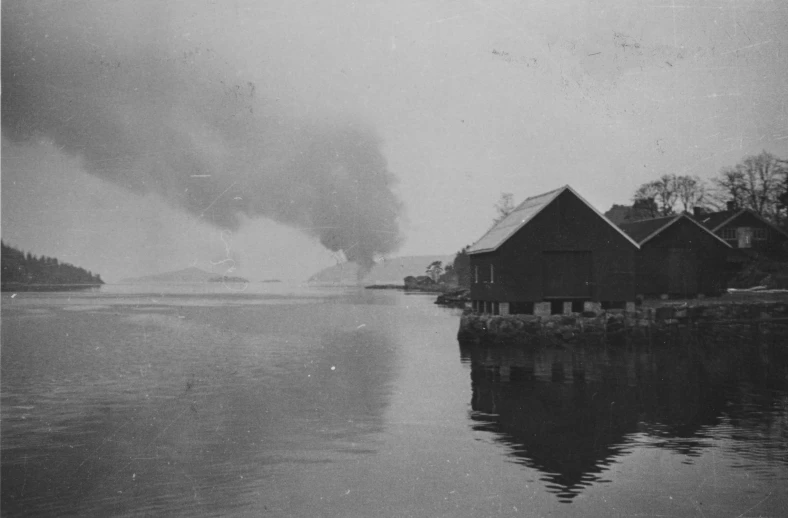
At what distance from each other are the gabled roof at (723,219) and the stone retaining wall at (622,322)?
13.9 feet

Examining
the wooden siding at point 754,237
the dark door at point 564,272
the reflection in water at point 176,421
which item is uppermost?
the wooden siding at point 754,237

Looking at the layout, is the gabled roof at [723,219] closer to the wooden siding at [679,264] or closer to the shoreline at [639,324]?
the wooden siding at [679,264]

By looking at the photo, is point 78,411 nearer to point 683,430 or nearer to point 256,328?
point 683,430

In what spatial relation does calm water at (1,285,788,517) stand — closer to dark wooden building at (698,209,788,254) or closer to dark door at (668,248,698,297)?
dark wooden building at (698,209,788,254)

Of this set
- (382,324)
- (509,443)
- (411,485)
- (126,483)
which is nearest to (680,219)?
(382,324)

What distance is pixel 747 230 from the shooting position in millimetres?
30797

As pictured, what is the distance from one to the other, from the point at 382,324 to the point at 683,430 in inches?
1343

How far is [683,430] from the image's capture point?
1178 centimetres

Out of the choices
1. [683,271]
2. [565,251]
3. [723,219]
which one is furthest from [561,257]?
[723,219]

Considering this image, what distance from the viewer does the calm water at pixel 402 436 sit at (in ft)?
28.1

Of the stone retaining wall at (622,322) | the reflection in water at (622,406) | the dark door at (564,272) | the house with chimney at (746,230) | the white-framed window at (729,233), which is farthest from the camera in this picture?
the white-framed window at (729,233)

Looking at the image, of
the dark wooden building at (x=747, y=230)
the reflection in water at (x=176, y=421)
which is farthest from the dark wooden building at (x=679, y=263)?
the reflection in water at (x=176, y=421)

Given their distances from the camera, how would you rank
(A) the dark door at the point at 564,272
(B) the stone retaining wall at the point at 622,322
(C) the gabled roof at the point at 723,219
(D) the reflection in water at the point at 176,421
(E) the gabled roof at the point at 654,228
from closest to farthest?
(D) the reflection in water at the point at 176,421 < (C) the gabled roof at the point at 723,219 < (B) the stone retaining wall at the point at 622,322 < (A) the dark door at the point at 564,272 < (E) the gabled roof at the point at 654,228

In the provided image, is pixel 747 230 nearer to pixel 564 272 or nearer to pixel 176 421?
pixel 564 272
